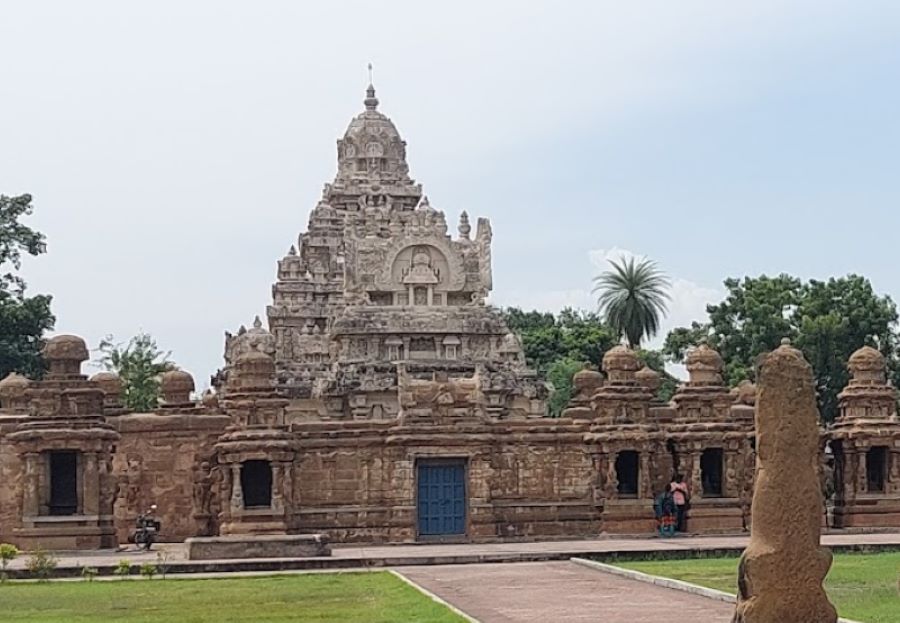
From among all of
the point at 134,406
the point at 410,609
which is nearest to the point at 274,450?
the point at 410,609

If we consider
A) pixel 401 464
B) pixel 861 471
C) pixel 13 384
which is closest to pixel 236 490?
pixel 401 464

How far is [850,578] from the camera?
24906mm

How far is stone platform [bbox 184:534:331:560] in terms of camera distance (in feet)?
104

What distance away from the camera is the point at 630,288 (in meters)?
67.9

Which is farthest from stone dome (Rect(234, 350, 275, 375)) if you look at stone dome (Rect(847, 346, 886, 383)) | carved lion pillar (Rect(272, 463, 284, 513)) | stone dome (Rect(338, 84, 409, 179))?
stone dome (Rect(338, 84, 409, 179))

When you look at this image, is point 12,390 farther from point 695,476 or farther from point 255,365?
point 695,476

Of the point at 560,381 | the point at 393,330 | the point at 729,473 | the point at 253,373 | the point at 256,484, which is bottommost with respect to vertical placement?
the point at 256,484

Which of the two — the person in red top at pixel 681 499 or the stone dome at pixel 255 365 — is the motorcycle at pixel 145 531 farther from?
the person in red top at pixel 681 499

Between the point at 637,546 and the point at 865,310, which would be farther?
the point at 865,310

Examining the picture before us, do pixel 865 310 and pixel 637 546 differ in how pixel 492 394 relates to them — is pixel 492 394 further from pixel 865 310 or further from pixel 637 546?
pixel 637 546

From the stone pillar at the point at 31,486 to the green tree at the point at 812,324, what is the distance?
99.6 ft

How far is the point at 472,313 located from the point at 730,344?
1053 centimetres

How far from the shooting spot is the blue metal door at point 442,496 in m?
38.3

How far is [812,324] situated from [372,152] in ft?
89.5
